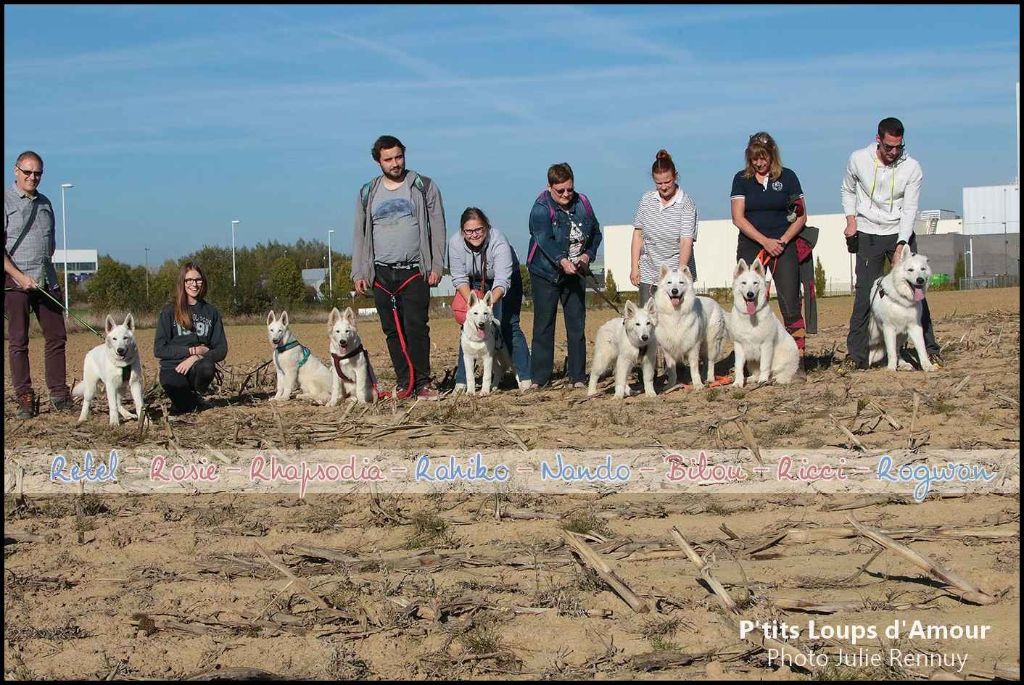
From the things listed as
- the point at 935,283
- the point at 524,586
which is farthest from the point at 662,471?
the point at 935,283

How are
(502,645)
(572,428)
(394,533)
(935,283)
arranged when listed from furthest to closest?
(935,283)
(572,428)
(394,533)
(502,645)

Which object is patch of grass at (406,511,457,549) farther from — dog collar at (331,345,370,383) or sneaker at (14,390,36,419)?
sneaker at (14,390,36,419)

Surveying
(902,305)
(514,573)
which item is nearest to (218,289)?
(902,305)

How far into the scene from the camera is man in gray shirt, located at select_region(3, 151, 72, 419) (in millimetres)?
8977

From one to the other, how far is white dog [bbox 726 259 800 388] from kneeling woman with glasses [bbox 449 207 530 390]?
187 cm

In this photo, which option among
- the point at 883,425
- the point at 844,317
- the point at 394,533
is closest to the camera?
A: the point at 394,533

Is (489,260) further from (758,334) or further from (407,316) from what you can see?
(758,334)

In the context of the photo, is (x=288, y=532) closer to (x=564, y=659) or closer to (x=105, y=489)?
(x=105, y=489)

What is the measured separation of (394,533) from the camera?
520cm

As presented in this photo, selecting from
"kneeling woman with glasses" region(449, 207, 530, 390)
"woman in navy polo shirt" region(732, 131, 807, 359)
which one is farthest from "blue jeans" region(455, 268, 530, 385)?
"woman in navy polo shirt" region(732, 131, 807, 359)

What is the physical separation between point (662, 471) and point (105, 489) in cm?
317

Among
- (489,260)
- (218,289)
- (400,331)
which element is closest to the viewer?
(400,331)

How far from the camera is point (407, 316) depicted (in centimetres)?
930

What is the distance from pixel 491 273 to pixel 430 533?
4825 mm
